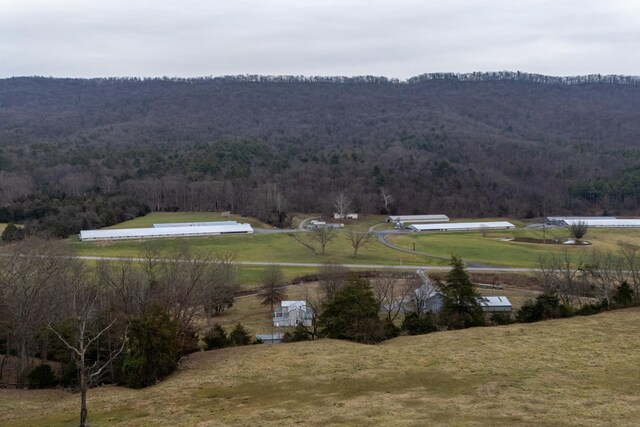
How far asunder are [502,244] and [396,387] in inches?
2306

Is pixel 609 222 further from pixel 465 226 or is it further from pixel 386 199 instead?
pixel 386 199

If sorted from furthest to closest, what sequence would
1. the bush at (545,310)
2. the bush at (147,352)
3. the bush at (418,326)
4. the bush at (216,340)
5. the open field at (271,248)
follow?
the open field at (271,248)
the bush at (545,310)
the bush at (418,326)
the bush at (216,340)
the bush at (147,352)

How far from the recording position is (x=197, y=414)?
18.4 m

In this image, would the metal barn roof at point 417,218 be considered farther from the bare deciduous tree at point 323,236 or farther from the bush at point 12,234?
the bush at point 12,234

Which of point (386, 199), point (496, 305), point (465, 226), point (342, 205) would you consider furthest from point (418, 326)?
point (386, 199)

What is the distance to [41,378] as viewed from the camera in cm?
2472

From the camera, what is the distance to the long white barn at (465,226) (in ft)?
286

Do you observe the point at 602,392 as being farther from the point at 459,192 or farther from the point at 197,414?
the point at 459,192

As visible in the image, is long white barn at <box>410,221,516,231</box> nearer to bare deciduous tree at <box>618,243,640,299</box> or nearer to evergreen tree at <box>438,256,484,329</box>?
bare deciduous tree at <box>618,243,640,299</box>

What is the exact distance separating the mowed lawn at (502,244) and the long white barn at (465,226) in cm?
256

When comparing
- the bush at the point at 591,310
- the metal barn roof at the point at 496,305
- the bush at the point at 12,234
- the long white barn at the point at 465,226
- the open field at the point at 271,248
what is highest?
the bush at the point at 591,310

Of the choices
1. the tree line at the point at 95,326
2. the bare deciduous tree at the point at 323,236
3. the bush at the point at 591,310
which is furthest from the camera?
the bare deciduous tree at the point at 323,236

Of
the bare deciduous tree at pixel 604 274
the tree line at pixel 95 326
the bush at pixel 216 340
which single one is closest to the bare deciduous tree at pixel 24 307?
the tree line at pixel 95 326

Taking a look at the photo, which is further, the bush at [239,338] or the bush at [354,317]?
the bush at [239,338]
